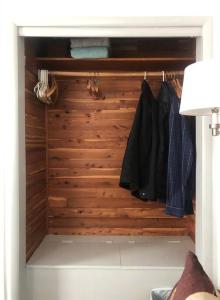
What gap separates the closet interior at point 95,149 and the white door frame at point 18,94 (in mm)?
715

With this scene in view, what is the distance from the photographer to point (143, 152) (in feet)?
6.51

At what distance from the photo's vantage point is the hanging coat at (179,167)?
1.82 m

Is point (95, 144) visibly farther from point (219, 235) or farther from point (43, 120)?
point (219, 235)

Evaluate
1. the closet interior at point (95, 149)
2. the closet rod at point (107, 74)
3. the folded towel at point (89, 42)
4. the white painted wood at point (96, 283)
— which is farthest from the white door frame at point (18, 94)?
the closet interior at point (95, 149)

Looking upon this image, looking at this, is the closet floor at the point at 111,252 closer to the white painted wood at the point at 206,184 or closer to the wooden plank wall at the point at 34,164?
the wooden plank wall at the point at 34,164

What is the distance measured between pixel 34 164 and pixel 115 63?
0.87 metres

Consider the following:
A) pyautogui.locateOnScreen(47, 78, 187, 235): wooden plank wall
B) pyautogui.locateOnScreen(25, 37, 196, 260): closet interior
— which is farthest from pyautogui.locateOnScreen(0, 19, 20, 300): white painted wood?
pyautogui.locateOnScreen(47, 78, 187, 235): wooden plank wall

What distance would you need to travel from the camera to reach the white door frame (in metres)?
1.48

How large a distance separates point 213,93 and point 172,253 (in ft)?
4.12

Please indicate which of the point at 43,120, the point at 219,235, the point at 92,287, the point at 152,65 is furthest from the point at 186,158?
the point at 43,120

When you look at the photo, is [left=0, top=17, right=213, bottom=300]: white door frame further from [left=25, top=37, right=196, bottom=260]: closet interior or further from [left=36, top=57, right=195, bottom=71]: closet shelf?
[left=25, top=37, right=196, bottom=260]: closet interior

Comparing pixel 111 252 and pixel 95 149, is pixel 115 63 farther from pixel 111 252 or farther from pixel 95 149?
pixel 111 252

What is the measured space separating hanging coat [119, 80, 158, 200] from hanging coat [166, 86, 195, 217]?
114mm

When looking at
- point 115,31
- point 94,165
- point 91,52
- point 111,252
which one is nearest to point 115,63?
point 91,52
